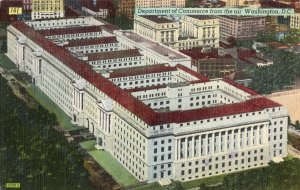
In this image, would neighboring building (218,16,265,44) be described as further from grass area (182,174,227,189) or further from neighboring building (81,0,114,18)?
grass area (182,174,227,189)

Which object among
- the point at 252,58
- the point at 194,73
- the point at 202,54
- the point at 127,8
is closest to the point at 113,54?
the point at 202,54

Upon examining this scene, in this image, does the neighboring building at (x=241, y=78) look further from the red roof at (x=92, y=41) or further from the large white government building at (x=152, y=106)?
the red roof at (x=92, y=41)

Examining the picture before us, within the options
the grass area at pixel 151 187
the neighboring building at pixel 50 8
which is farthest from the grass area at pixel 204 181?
the neighboring building at pixel 50 8

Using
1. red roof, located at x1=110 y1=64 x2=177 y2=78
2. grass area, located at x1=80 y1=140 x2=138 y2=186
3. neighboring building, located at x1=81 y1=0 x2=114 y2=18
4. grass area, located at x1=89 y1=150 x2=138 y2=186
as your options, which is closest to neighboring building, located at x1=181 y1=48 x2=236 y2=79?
red roof, located at x1=110 y1=64 x2=177 y2=78

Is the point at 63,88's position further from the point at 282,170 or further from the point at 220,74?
the point at 282,170

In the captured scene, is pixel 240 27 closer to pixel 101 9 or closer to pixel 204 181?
pixel 101 9
